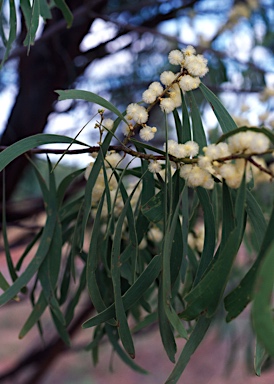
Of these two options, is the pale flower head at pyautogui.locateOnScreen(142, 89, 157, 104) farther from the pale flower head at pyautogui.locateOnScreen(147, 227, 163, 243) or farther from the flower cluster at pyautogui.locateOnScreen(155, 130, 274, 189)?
the pale flower head at pyautogui.locateOnScreen(147, 227, 163, 243)

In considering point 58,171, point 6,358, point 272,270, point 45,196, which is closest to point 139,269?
point 45,196

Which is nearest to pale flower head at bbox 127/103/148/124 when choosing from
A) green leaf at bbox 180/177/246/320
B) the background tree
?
green leaf at bbox 180/177/246/320

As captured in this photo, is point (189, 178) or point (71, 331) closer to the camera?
point (189, 178)

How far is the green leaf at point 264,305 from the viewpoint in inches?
9.2

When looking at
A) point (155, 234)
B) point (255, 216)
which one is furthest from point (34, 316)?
point (255, 216)

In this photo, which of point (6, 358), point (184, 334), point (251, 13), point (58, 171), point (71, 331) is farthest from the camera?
point (6, 358)

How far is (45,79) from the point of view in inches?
49.9

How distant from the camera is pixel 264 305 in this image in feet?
0.78

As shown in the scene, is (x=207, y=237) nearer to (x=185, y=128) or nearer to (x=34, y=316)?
(x=185, y=128)

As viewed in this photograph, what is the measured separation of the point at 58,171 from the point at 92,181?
4.28 ft

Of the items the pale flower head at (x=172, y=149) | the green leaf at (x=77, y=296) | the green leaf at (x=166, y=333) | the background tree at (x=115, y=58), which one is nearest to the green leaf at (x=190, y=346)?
the green leaf at (x=166, y=333)

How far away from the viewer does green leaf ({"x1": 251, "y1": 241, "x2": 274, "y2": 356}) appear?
235 millimetres

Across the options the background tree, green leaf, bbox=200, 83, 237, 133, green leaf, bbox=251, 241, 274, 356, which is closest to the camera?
green leaf, bbox=251, 241, 274, 356

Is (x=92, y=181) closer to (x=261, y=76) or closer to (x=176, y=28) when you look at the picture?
(x=261, y=76)
